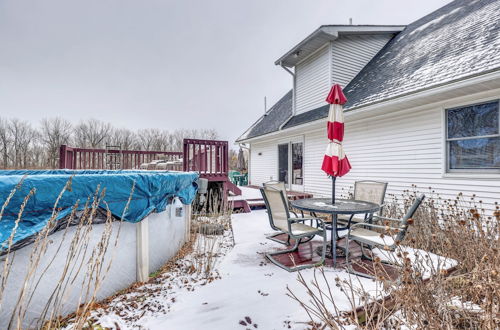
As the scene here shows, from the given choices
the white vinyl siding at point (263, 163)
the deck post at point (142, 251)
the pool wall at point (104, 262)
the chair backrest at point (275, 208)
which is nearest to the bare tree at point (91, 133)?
the white vinyl siding at point (263, 163)

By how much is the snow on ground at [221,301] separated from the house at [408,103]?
3.52 meters

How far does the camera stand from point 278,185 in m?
4.64

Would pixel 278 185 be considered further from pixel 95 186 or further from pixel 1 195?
pixel 1 195

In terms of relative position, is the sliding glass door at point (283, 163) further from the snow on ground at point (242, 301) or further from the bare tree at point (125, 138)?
the bare tree at point (125, 138)

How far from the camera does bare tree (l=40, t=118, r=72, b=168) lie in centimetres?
2370

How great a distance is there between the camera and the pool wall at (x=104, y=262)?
182 cm

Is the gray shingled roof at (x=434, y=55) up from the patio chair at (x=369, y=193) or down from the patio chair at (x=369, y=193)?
up

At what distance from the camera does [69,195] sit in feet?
6.47

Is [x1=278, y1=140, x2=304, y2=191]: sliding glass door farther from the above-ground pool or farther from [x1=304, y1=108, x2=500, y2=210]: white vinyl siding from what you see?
the above-ground pool

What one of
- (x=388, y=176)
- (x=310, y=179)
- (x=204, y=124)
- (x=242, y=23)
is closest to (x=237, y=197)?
(x=310, y=179)

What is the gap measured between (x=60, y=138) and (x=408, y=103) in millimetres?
30979

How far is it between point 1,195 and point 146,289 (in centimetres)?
157

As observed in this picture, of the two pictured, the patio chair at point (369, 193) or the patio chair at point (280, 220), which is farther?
the patio chair at point (369, 193)

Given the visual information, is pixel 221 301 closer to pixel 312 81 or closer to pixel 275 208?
pixel 275 208
